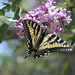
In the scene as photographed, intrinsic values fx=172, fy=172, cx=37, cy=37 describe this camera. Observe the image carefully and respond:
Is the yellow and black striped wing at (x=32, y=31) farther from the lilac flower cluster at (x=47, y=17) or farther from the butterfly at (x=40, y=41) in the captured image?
the lilac flower cluster at (x=47, y=17)

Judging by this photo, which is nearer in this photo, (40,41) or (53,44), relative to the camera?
(53,44)

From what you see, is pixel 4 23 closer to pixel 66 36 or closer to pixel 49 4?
pixel 49 4

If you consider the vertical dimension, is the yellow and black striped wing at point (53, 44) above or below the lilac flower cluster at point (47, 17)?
below

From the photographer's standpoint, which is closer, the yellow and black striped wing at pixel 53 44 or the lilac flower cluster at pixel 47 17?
the yellow and black striped wing at pixel 53 44

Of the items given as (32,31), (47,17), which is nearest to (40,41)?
(32,31)

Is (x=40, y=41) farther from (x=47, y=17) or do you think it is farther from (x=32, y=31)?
(x=47, y=17)

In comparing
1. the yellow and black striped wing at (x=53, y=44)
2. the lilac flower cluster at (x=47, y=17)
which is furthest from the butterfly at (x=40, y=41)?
the lilac flower cluster at (x=47, y=17)

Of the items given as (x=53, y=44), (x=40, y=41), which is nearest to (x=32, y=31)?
(x=40, y=41)

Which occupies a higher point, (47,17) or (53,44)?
(47,17)

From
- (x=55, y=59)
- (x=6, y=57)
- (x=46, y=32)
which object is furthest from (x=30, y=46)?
(x=6, y=57)

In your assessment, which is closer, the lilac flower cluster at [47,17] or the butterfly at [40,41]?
the butterfly at [40,41]
